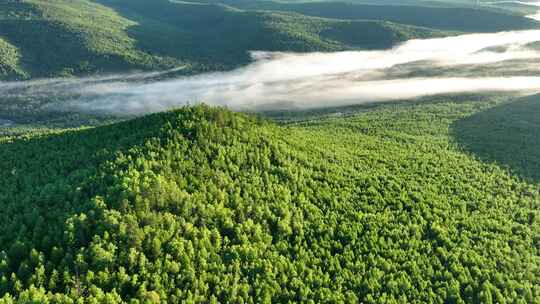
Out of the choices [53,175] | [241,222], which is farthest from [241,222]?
[53,175]

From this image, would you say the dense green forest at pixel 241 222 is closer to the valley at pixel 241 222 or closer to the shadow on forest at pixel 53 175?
the valley at pixel 241 222

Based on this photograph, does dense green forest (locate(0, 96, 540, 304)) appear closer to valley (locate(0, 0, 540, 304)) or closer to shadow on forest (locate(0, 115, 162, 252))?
valley (locate(0, 0, 540, 304))

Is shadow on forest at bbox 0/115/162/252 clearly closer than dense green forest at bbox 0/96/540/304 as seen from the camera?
No

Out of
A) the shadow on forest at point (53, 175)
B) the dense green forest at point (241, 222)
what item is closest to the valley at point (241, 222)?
the dense green forest at point (241, 222)

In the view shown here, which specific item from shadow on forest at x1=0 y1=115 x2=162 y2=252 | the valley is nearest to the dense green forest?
the valley

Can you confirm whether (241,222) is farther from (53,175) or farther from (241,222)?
(53,175)

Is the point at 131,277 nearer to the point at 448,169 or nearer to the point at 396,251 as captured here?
the point at 396,251

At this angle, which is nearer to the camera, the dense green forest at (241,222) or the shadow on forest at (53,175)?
the dense green forest at (241,222)

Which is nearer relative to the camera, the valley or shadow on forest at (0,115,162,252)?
the valley
